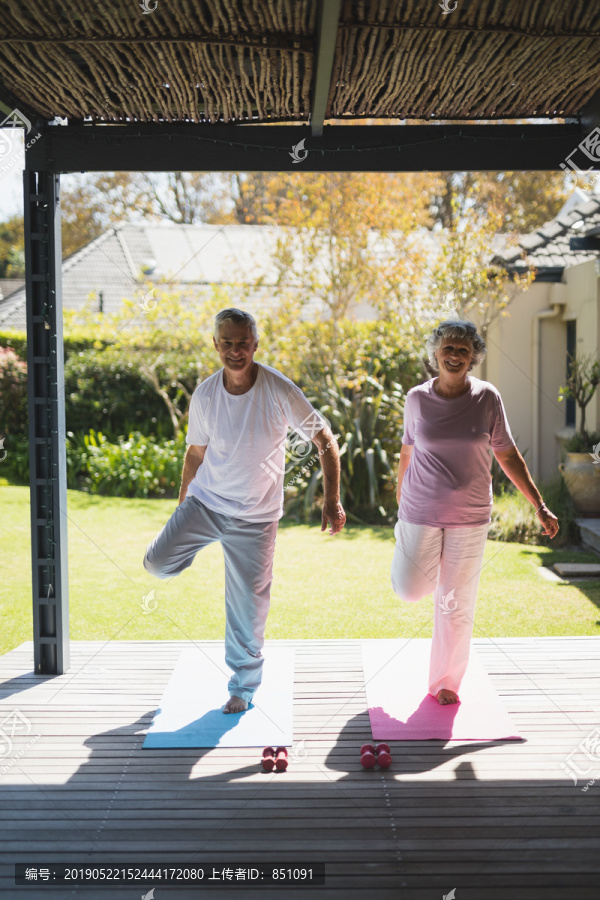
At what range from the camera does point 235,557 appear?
3.45 m

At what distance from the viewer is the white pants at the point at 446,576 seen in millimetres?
3455

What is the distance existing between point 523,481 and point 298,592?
2.91 meters

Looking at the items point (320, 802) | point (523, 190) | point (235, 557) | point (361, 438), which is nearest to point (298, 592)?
point (361, 438)

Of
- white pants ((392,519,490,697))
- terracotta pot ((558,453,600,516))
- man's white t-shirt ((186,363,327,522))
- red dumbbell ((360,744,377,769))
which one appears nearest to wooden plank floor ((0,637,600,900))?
red dumbbell ((360,744,377,769))

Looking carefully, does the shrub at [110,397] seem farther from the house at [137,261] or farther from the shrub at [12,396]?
the house at [137,261]

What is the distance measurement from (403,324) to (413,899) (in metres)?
7.13

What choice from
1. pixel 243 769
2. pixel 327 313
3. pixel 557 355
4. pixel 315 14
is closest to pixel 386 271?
pixel 327 313

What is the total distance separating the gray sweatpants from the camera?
11.3 feet

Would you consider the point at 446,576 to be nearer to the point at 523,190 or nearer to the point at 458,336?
the point at 458,336

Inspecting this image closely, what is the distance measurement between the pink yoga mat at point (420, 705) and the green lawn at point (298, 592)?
1.01 meters

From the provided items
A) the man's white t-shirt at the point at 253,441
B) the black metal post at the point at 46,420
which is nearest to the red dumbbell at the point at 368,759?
the man's white t-shirt at the point at 253,441

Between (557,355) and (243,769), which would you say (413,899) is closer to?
(243,769)

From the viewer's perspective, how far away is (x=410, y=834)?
2.56 metres

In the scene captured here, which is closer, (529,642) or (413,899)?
(413,899)
